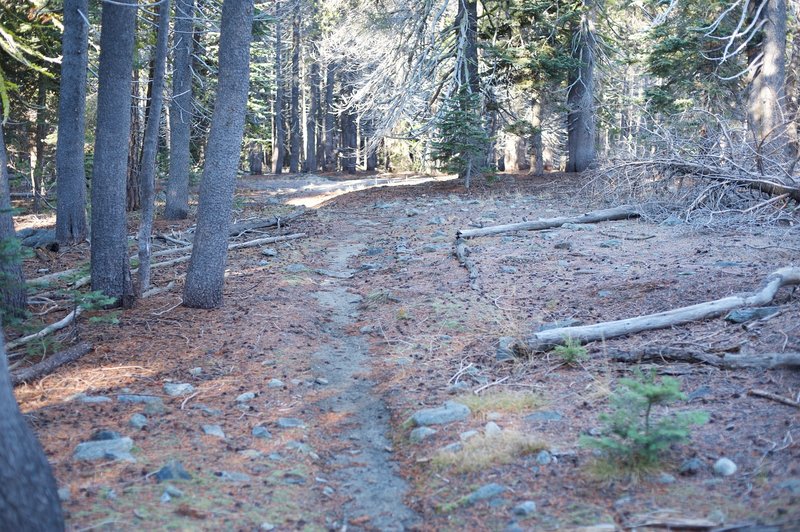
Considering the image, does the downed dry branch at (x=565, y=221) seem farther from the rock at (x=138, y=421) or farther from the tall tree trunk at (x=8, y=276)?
the rock at (x=138, y=421)

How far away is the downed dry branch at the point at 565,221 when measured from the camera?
43.0ft

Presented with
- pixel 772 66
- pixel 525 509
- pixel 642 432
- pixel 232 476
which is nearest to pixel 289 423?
pixel 232 476

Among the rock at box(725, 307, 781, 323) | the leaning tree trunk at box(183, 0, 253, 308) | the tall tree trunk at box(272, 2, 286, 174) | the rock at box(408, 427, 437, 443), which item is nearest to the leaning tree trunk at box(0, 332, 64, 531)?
the rock at box(408, 427, 437, 443)

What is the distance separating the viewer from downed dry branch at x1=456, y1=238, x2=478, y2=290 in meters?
9.70

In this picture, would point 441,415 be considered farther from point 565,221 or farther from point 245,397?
point 565,221

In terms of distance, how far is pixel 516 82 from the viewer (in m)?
21.1

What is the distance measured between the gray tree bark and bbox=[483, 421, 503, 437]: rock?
36.1 ft

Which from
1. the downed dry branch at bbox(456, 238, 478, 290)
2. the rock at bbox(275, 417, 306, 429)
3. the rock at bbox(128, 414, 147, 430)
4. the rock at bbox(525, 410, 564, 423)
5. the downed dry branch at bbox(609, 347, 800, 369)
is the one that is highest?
the downed dry branch at bbox(456, 238, 478, 290)

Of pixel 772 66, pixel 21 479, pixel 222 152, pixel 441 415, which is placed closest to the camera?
pixel 21 479

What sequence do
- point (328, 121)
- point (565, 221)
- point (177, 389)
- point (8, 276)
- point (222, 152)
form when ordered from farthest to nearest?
point (328, 121), point (565, 221), point (222, 152), point (8, 276), point (177, 389)

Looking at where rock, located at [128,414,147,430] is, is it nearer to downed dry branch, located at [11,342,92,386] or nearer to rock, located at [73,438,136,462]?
rock, located at [73,438,136,462]

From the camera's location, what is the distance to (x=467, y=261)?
35.6ft

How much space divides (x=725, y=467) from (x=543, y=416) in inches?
58.5

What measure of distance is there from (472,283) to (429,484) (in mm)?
5032
